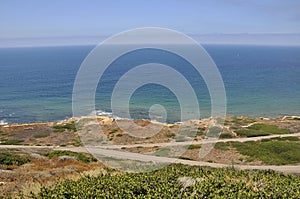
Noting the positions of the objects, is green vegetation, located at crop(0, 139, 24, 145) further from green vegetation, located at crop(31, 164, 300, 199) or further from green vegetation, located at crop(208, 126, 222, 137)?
green vegetation, located at crop(31, 164, 300, 199)

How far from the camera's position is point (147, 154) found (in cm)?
3497

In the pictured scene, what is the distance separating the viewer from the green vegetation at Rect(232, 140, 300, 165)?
30828 mm

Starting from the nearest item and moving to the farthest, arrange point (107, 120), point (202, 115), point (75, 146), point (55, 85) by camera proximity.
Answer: point (75, 146) < point (107, 120) < point (202, 115) < point (55, 85)

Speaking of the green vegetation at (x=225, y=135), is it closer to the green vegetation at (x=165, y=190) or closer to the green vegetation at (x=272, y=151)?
the green vegetation at (x=272, y=151)

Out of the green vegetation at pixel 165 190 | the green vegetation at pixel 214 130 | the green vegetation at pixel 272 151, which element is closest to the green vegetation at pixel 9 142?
the green vegetation at pixel 214 130

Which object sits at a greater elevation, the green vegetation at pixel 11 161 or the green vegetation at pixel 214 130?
the green vegetation at pixel 11 161

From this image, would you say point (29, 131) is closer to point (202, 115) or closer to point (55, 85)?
point (202, 115)

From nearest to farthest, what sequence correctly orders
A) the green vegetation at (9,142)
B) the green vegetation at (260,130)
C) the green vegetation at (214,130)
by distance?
the green vegetation at (9,142), the green vegetation at (260,130), the green vegetation at (214,130)

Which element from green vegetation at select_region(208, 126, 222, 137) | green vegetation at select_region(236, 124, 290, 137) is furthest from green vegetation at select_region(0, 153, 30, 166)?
green vegetation at select_region(236, 124, 290, 137)

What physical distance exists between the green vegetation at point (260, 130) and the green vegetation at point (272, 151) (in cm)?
580

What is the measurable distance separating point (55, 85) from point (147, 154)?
93482mm

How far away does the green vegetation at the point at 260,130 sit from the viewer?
44834mm

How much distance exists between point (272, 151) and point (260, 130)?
1360cm

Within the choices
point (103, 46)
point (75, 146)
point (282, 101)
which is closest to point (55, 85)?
point (282, 101)
